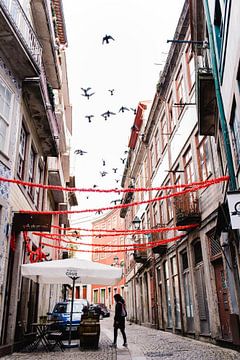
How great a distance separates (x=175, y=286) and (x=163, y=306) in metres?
2.95

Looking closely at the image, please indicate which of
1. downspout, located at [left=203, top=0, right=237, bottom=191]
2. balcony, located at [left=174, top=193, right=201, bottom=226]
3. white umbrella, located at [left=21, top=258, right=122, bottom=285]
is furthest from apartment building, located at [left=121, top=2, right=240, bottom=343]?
white umbrella, located at [left=21, top=258, right=122, bottom=285]

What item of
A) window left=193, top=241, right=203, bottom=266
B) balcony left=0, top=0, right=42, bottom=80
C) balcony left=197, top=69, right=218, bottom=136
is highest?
balcony left=0, top=0, right=42, bottom=80

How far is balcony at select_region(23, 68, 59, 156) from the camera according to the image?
11.1m

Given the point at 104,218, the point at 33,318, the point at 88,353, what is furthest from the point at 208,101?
the point at 104,218

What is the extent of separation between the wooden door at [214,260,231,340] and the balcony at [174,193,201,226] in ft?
6.48

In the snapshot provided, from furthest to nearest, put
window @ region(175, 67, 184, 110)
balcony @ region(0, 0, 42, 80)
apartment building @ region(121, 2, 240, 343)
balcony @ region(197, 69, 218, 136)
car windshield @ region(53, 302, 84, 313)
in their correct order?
window @ region(175, 67, 184, 110) < car windshield @ region(53, 302, 84, 313) < apartment building @ region(121, 2, 240, 343) < balcony @ region(197, 69, 218, 136) < balcony @ region(0, 0, 42, 80)

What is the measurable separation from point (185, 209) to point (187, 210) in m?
0.11

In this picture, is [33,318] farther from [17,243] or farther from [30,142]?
[30,142]

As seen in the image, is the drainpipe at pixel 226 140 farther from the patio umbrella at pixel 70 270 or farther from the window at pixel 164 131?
the window at pixel 164 131

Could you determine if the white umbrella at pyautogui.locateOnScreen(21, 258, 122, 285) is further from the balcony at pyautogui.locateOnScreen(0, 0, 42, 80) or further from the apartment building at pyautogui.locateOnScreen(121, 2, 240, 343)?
the balcony at pyautogui.locateOnScreen(0, 0, 42, 80)

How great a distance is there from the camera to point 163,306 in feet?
65.6

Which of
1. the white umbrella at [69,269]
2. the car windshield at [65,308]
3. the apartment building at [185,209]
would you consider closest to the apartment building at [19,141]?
the white umbrella at [69,269]

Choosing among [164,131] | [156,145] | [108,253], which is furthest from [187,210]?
[108,253]

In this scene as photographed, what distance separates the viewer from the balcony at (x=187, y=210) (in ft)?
44.5
